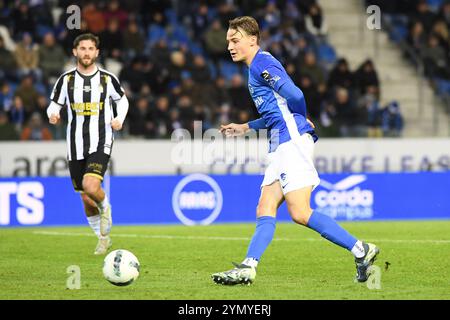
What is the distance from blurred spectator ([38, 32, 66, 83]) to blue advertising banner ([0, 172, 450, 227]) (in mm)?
3760

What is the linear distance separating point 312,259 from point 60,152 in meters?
8.24

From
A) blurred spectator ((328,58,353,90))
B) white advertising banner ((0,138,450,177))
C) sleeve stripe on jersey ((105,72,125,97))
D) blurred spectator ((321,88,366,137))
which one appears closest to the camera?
sleeve stripe on jersey ((105,72,125,97))

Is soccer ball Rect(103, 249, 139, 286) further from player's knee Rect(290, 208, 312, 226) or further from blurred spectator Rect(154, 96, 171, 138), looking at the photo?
blurred spectator Rect(154, 96, 171, 138)

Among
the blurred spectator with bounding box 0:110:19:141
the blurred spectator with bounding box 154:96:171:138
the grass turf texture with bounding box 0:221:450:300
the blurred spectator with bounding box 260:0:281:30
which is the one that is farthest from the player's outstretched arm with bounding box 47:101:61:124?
the blurred spectator with bounding box 260:0:281:30

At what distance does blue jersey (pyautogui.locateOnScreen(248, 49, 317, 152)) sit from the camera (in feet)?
27.5

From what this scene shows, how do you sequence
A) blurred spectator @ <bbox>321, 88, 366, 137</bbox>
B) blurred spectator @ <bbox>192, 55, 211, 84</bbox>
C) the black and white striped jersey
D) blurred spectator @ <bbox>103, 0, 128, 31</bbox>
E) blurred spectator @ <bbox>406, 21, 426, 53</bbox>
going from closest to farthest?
the black and white striped jersey < blurred spectator @ <bbox>321, 88, 366, 137</bbox> < blurred spectator @ <bbox>192, 55, 211, 84</bbox> < blurred spectator @ <bbox>103, 0, 128, 31</bbox> < blurred spectator @ <bbox>406, 21, 426, 53</bbox>

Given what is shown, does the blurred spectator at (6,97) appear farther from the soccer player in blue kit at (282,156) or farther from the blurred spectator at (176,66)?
the soccer player in blue kit at (282,156)

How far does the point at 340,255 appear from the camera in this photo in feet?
36.8

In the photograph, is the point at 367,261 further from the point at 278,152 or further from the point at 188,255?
the point at 188,255

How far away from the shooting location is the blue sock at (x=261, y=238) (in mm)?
8297

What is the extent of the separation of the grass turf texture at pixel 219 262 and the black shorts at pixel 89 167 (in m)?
0.84

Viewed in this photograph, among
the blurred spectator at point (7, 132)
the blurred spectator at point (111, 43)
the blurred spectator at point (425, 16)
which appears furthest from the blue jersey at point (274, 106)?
the blurred spectator at point (425, 16)

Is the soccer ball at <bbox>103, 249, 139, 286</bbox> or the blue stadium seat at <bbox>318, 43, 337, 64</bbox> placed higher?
the blue stadium seat at <bbox>318, 43, 337, 64</bbox>
